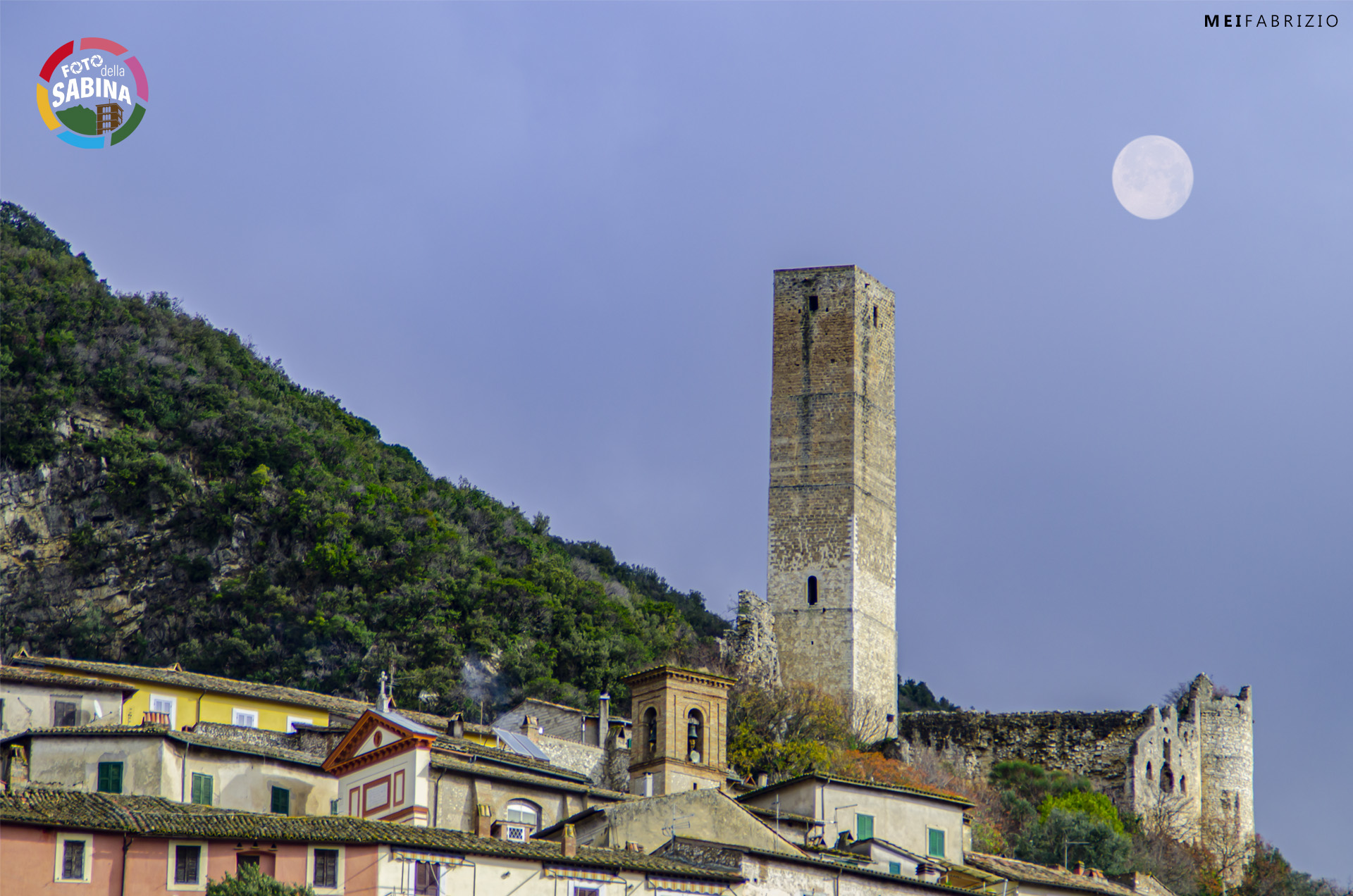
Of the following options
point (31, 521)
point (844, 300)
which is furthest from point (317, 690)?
point (844, 300)

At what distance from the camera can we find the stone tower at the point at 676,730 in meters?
33.6

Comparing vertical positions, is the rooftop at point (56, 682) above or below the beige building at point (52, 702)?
above

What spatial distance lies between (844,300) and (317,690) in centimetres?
1919

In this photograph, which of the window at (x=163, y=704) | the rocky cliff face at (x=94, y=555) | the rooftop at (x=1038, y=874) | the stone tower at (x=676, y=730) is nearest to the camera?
the rooftop at (x=1038, y=874)

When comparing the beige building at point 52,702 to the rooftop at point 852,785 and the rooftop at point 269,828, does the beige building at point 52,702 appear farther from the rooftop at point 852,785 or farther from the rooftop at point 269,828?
the rooftop at point 852,785

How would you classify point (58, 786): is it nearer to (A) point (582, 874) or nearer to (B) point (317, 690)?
(A) point (582, 874)

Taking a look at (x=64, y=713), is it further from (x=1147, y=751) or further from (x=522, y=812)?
(x=1147, y=751)

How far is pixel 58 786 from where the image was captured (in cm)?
2798

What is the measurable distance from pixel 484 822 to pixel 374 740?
2.95 m

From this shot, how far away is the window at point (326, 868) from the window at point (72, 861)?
2704 mm

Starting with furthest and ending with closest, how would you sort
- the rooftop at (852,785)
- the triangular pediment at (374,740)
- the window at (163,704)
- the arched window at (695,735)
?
the window at (163,704)
the arched window at (695,735)
the rooftop at (852,785)
the triangular pediment at (374,740)

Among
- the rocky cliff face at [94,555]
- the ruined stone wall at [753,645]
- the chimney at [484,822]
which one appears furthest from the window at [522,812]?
the rocky cliff face at [94,555]

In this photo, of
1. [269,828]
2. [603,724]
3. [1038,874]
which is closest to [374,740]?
[269,828]

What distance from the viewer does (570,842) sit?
25.7m
